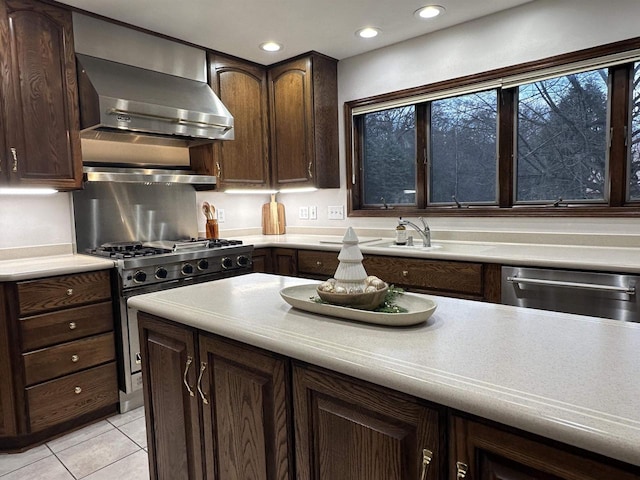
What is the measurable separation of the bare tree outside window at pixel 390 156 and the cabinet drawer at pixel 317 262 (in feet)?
2.64

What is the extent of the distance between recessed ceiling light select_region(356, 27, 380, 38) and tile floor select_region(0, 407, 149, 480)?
2894 mm

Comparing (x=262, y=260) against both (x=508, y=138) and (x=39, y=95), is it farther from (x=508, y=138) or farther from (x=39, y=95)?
(x=508, y=138)

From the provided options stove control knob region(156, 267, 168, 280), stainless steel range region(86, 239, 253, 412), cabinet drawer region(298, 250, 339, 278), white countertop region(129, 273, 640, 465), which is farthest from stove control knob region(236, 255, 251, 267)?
white countertop region(129, 273, 640, 465)

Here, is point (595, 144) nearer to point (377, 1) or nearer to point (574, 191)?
point (574, 191)

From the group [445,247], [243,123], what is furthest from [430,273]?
[243,123]

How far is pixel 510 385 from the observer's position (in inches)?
29.2

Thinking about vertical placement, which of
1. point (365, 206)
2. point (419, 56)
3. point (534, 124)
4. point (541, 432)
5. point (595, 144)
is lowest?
point (541, 432)

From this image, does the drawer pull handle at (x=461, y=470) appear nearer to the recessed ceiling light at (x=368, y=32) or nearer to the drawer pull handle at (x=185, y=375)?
the drawer pull handle at (x=185, y=375)

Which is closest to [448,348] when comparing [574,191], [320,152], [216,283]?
[216,283]

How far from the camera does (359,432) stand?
3.03 ft

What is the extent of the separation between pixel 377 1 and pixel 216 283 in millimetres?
1949

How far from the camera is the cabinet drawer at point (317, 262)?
3025 mm

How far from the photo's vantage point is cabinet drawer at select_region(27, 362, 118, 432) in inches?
88.3

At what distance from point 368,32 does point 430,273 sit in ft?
5.77
